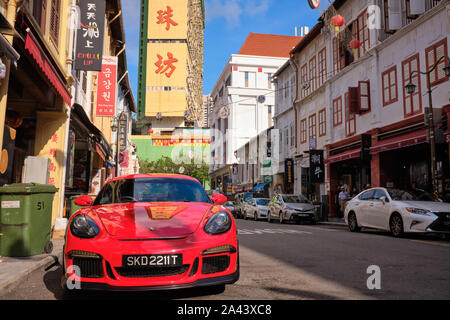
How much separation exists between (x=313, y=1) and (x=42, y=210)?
1869cm

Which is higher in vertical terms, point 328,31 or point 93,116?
point 328,31

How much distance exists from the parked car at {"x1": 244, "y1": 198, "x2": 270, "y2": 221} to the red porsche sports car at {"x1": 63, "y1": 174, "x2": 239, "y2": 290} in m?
19.2

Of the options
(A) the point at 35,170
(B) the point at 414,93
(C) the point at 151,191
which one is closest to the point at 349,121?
(B) the point at 414,93

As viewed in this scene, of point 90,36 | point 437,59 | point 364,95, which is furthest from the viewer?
point 364,95

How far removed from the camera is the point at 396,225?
35.2 ft

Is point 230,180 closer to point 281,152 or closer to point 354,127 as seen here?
point 281,152

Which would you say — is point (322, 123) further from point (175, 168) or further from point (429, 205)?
point (175, 168)

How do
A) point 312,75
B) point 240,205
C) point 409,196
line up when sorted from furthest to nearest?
point 312,75 → point 240,205 → point 409,196

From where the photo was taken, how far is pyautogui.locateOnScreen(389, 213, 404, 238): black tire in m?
10.5

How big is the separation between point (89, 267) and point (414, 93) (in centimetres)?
1710

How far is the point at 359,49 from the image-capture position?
2223cm

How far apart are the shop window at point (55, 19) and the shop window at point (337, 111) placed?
55.3ft

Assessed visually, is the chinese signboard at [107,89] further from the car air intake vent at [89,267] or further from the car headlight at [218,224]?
the car air intake vent at [89,267]
